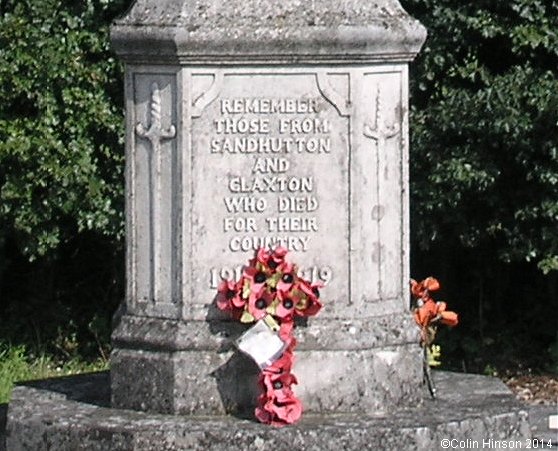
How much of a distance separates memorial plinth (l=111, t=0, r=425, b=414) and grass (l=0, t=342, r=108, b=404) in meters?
2.63

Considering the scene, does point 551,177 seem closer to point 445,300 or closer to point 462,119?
point 462,119

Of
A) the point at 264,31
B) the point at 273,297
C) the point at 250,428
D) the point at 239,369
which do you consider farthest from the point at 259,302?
the point at 264,31

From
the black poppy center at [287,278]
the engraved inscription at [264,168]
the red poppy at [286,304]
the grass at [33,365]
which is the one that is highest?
the engraved inscription at [264,168]

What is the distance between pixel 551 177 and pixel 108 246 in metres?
2.63

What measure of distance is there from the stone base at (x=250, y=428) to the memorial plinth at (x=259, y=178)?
14cm

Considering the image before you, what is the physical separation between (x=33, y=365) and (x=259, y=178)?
3.46 metres

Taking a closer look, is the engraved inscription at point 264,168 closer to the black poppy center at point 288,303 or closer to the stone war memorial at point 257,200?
the stone war memorial at point 257,200

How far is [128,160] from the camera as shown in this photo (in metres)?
6.96

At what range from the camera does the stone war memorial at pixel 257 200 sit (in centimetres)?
671

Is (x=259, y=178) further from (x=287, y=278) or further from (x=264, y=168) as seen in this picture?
(x=287, y=278)

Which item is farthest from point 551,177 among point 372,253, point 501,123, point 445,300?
point 372,253

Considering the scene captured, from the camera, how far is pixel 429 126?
9.27m

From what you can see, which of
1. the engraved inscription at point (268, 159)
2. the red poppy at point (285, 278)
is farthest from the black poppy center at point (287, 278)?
the engraved inscription at point (268, 159)

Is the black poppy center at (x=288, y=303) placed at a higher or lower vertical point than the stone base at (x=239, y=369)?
higher
